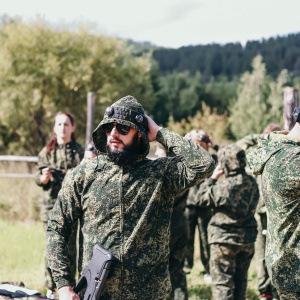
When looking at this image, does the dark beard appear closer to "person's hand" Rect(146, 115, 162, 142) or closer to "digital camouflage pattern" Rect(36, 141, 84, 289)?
"person's hand" Rect(146, 115, 162, 142)

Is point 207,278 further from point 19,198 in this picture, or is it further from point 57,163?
point 19,198

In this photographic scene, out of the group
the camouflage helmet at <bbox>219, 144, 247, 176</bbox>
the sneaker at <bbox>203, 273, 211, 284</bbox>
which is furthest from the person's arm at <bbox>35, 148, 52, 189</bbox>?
the sneaker at <bbox>203, 273, 211, 284</bbox>

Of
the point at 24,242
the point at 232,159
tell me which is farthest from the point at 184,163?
the point at 24,242

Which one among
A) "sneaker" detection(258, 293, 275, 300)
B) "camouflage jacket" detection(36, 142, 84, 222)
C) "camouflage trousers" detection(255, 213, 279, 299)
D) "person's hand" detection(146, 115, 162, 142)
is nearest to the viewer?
"person's hand" detection(146, 115, 162, 142)

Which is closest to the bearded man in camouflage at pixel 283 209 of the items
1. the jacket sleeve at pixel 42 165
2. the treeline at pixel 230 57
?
the jacket sleeve at pixel 42 165

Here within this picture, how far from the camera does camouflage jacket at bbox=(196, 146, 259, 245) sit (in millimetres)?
5258

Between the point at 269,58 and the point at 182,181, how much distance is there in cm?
5891

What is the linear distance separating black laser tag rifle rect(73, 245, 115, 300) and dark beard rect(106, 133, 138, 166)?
0.48 metres

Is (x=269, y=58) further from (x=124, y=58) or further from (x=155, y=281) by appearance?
(x=155, y=281)

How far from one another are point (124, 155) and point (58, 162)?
3.05 metres

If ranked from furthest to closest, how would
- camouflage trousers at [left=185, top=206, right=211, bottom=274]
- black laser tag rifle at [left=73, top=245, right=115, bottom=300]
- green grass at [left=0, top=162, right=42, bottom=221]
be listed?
1. green grass at [left=0, top=162, right=42, bottom=221]
2. camouflage trousers at [left=185, top=206, right=211, bottom=274]
3. black laser tag rifle at [left=73, top=245, right=115, bottom=300]

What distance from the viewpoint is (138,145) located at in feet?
11.0

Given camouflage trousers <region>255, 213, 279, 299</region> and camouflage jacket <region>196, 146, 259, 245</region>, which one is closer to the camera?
camouflage jacket <region>196, 146, 259, 245</region>

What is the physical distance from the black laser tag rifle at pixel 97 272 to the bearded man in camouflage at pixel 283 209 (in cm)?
109
